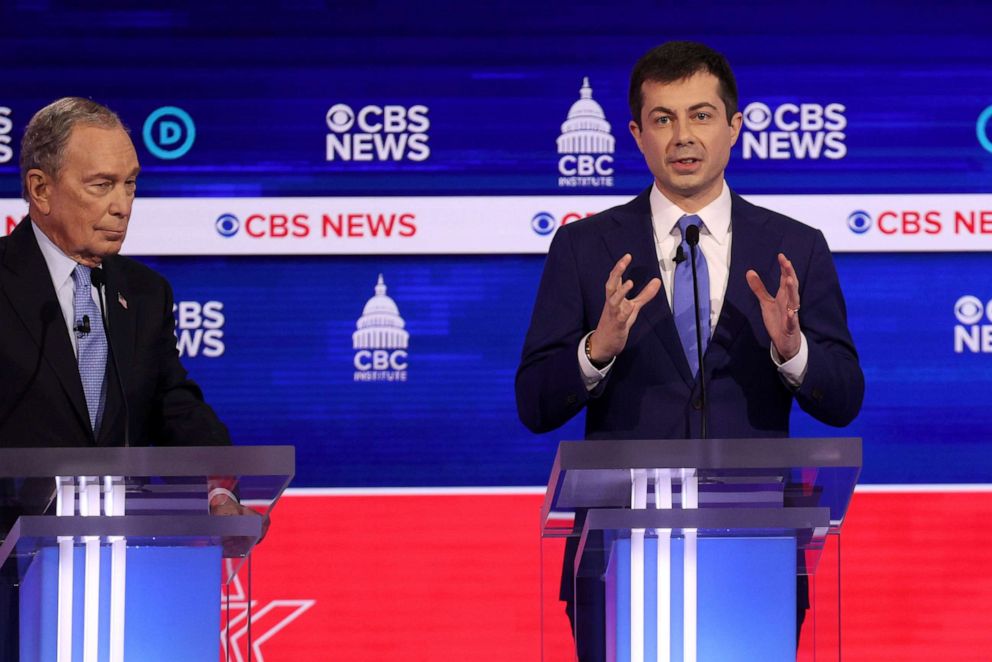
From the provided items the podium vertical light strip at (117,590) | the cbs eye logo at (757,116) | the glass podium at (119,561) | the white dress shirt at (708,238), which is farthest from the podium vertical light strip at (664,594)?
the cbs eye logo at (757,116)

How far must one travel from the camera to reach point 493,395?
4.23 m

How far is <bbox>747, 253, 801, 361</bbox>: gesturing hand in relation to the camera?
2514 millimetres

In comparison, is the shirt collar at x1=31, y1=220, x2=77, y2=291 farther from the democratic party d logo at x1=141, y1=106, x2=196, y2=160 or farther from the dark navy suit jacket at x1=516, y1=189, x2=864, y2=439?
the democratic party d logo at x1=141, y1=106, x2=196, y2=160

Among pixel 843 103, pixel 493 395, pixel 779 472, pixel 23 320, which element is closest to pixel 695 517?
pixel 779 472

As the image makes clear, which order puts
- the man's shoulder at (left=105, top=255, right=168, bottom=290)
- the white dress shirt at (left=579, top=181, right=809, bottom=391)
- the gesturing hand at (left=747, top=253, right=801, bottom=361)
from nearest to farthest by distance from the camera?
the gesturing hand at (left=747, top=253, right=801, bottom=361) < the white dress shirt at (left=579, top=181, right=809, bottom=391) < the man's shoulder at (left=105, top=255, right=168, bottom=290)

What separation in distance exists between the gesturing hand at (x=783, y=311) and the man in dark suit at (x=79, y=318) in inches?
43.7

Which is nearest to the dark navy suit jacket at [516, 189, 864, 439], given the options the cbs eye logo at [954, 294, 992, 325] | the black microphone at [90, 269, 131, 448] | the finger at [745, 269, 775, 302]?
the finger at [745, 269, 775, 302]

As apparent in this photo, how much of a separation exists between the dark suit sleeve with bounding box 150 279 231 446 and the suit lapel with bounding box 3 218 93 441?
0.64ft

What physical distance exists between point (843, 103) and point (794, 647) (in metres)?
2.44

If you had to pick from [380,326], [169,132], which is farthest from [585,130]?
[169,132]

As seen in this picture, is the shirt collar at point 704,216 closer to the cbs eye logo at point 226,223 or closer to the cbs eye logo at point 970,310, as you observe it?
the cbs eye logo at point 970,310

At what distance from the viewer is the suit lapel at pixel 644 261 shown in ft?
9.47

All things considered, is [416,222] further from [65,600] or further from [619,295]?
[65,600]

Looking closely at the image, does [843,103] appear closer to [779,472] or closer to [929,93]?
[929,93]
